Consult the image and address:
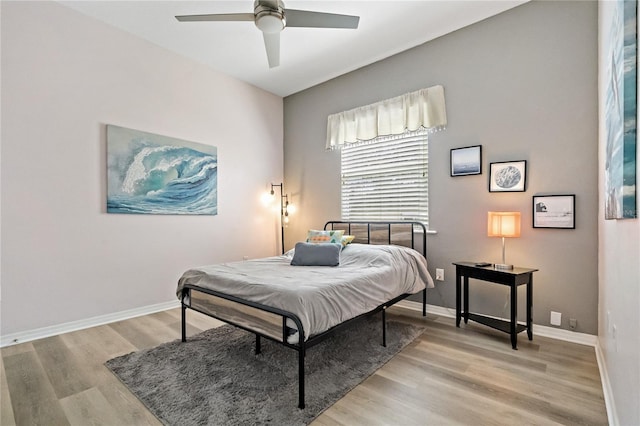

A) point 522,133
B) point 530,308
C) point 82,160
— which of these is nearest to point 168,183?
point 82,160

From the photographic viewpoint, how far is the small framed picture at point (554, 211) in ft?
8.93

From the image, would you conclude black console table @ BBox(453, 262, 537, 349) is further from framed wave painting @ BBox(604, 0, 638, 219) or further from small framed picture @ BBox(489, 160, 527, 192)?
framed wave painting @ BBox(604, 0, 638, 219)

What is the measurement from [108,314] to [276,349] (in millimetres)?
2046

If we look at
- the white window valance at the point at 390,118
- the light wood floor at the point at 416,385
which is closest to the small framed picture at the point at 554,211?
the light wood floor at the point at 416,385

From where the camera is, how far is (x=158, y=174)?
3.70m

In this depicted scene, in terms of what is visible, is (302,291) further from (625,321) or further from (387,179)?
(387,179)

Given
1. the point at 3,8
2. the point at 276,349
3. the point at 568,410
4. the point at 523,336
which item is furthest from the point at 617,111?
the point at 3,8

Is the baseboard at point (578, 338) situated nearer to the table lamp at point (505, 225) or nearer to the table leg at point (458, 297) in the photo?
the table leg at point (458, 297)

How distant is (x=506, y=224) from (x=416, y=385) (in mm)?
1635

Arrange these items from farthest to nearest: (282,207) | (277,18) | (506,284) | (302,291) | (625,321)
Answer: (282,207) < (506,284) < (277,18) < (302,291) < (625,321)

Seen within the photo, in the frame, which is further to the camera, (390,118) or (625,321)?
(390,118)

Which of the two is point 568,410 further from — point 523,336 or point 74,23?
point 74,23

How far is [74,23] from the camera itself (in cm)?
310

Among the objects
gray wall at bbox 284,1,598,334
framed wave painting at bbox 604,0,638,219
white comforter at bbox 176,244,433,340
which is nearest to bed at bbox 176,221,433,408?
white comforter at bbox 176,244,433,340
